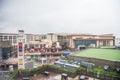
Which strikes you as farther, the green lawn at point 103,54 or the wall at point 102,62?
the green lawn at point 103,54

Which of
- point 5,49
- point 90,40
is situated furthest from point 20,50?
point 90,40

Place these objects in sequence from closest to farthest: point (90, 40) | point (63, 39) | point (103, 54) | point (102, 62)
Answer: point (102, 62) → point (103, 54) → point (90, 40) → point (63, 39)

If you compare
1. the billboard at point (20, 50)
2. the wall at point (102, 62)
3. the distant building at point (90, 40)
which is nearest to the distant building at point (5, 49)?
the billboard at point (20, 50)

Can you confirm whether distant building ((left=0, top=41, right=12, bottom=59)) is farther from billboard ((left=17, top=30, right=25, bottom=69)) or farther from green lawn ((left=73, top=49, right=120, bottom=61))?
green lawn ((left=73, top=49, right=120, bottom=61))

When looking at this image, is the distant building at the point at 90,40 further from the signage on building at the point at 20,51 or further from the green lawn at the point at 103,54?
the signage on building at the point at 20,51

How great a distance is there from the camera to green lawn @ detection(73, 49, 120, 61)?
3287 millimetres

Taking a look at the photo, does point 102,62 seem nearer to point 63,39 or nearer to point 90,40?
point 90,40

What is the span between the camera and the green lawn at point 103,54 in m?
3.29

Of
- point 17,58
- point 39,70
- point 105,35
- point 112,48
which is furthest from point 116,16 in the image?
point 17,58

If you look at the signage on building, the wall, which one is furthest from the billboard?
the wall

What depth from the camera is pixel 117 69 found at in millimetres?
3182

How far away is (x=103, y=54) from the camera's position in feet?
11.3

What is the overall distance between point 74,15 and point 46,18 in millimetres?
651

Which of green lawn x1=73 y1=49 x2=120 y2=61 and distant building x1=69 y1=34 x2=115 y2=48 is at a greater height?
distant building x1=69 y1=34 x2=115 y2=48
